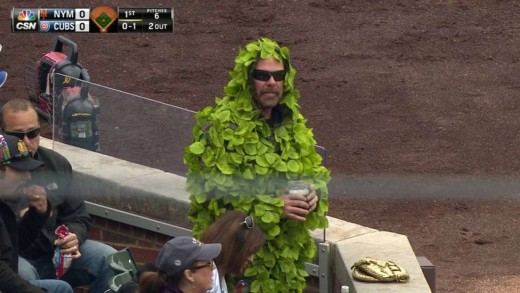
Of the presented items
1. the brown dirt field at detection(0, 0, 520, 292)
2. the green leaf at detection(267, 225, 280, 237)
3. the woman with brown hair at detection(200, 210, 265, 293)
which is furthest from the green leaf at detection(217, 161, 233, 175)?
the brown dirt field at detection(0, 0, 520, 292)

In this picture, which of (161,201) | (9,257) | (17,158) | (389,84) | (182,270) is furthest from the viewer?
(389,84)

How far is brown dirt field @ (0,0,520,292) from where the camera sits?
1042cm

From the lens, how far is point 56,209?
688 cm

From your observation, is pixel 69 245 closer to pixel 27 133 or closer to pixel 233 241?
pixel 27 133

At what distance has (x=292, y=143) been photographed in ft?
21.9

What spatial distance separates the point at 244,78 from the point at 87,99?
1.58 meters

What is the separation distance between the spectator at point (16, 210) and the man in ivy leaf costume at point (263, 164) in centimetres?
72

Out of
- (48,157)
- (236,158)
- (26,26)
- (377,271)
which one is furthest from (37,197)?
(26,26)

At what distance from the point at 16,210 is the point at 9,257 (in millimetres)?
439

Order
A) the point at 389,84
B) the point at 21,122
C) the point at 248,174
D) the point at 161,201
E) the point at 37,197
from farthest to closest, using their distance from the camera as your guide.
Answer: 1. the point at 389,84
2. the point at 161,201
3. the point at 21,122
4. the point at 248,174
5. the point at 37,197

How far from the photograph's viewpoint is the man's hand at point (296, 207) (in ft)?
21.4
